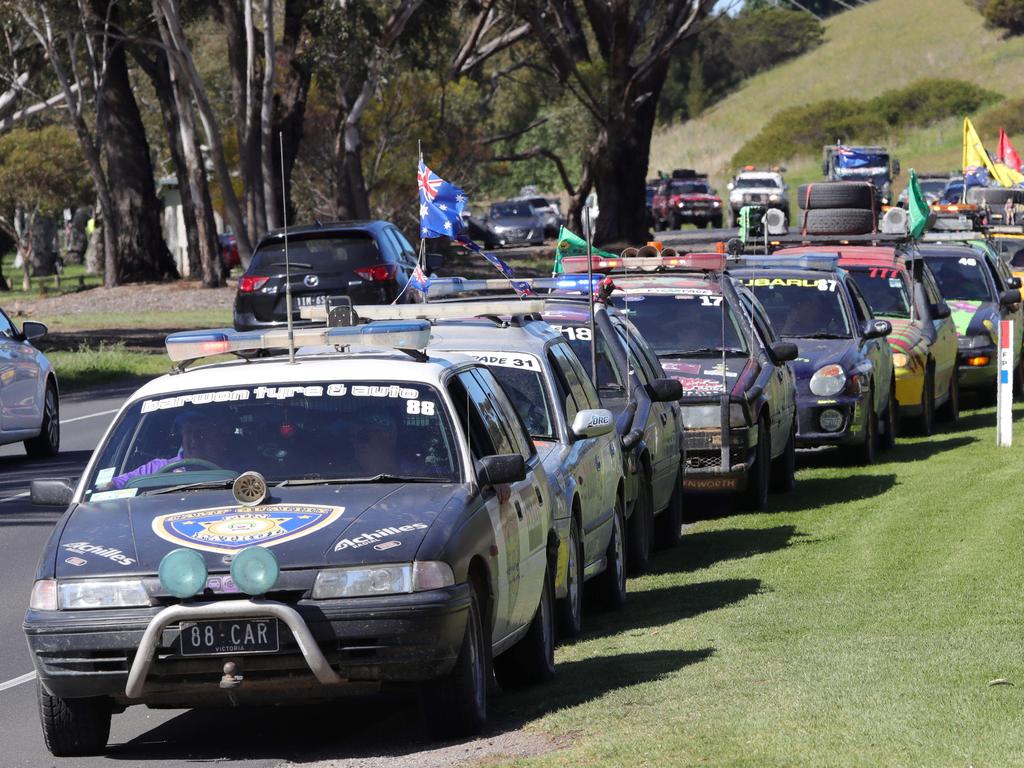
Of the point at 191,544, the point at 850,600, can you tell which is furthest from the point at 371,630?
the point at 850,600

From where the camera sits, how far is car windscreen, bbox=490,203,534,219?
213 ft

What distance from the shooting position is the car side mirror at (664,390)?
1207 centimetres

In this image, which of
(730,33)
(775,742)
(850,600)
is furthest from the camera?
(730,33)

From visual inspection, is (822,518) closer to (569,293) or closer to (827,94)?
(569,293)

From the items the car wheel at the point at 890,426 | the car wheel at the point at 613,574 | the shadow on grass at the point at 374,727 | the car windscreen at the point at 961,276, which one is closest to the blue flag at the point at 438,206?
the car wheel at the point at 613,574

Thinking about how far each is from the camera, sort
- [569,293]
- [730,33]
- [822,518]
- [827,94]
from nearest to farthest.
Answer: [569,293] < [822,518] < [827,94] < [730,33]

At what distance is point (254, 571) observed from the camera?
6902 mm

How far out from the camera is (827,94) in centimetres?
11512

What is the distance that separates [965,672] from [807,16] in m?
123

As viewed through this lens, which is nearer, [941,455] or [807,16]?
[941,455]

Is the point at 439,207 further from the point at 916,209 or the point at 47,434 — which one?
the point at 916,209

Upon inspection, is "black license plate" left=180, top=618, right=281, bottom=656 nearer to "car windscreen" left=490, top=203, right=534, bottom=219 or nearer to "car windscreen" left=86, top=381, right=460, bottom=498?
"car windscreen" left=86, top=381, right=460, bottom=498

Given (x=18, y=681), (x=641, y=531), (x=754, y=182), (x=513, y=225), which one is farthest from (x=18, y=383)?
(x=754, y=182)

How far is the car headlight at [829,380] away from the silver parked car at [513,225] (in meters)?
44.0
